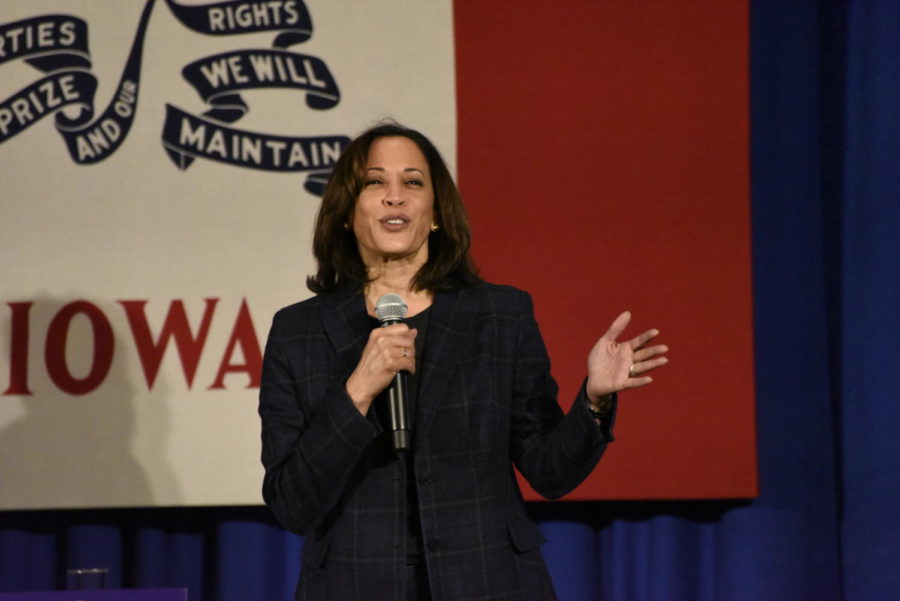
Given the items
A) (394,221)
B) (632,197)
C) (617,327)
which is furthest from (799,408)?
(394,221)

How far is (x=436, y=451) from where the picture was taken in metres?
1.48

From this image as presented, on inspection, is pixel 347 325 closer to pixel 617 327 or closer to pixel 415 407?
pixel 415 407

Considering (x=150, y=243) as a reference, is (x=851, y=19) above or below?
above

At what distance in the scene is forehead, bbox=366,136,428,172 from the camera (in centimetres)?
170

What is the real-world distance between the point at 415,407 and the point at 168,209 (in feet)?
5.19

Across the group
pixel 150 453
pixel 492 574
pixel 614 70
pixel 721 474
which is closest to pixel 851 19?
pixel 614 70

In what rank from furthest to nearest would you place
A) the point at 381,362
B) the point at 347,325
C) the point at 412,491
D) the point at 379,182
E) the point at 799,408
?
the point at 799,408 < the point at 379,182 < the point at 347,325 < the point at 412,491 < the point at 381,362

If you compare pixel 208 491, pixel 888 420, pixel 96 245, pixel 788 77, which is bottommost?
pixel 208 491

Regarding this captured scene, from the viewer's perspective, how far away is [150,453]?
9.12 ft

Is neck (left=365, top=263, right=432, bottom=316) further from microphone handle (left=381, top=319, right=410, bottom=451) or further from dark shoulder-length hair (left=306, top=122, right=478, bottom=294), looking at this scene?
microphone handle (left=381, top=319, right=410, bottom=451)

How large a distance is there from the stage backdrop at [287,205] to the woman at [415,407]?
3.62 feet

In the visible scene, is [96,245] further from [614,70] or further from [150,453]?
[614,70]

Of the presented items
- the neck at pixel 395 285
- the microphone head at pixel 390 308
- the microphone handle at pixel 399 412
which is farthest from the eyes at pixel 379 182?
the microphone handle at pixel 399 412

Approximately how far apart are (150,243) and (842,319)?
1.91 metres
